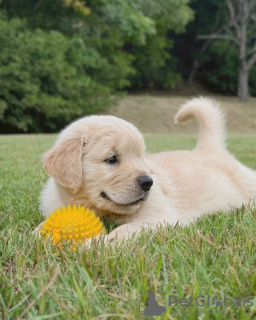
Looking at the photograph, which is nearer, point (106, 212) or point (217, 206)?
point (106, 212)

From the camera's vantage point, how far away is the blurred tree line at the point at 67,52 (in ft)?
60.7

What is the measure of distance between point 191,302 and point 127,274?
1.08 feet

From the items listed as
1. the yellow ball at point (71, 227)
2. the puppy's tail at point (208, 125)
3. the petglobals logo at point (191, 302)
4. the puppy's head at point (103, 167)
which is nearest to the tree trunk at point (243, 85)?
the puppy's tail at point (208, 125)

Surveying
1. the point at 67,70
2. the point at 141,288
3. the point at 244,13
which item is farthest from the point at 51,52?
the point at 141,288

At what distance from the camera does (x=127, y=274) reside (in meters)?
1.61

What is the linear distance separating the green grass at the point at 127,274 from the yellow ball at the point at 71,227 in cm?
11

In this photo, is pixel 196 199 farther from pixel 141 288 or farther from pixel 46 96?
pixel 46 96

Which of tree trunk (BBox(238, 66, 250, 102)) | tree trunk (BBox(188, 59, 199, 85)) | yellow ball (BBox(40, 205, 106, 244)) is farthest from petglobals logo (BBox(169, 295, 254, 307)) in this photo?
tree trunk (BBox(188, 59, 199, 85))

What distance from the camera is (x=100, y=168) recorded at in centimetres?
250

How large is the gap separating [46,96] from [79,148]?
667 inches

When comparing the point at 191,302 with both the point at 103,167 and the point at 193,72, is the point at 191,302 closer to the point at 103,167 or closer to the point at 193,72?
the point at 103,167

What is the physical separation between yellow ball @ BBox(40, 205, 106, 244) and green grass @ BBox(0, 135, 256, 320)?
0.35 ft

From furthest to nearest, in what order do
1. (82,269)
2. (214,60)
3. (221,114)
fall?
(214,60) < (221,114) < (82,269)

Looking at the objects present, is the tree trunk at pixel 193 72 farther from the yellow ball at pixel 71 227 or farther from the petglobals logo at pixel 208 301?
the petglobals logo at pixel 208 301
